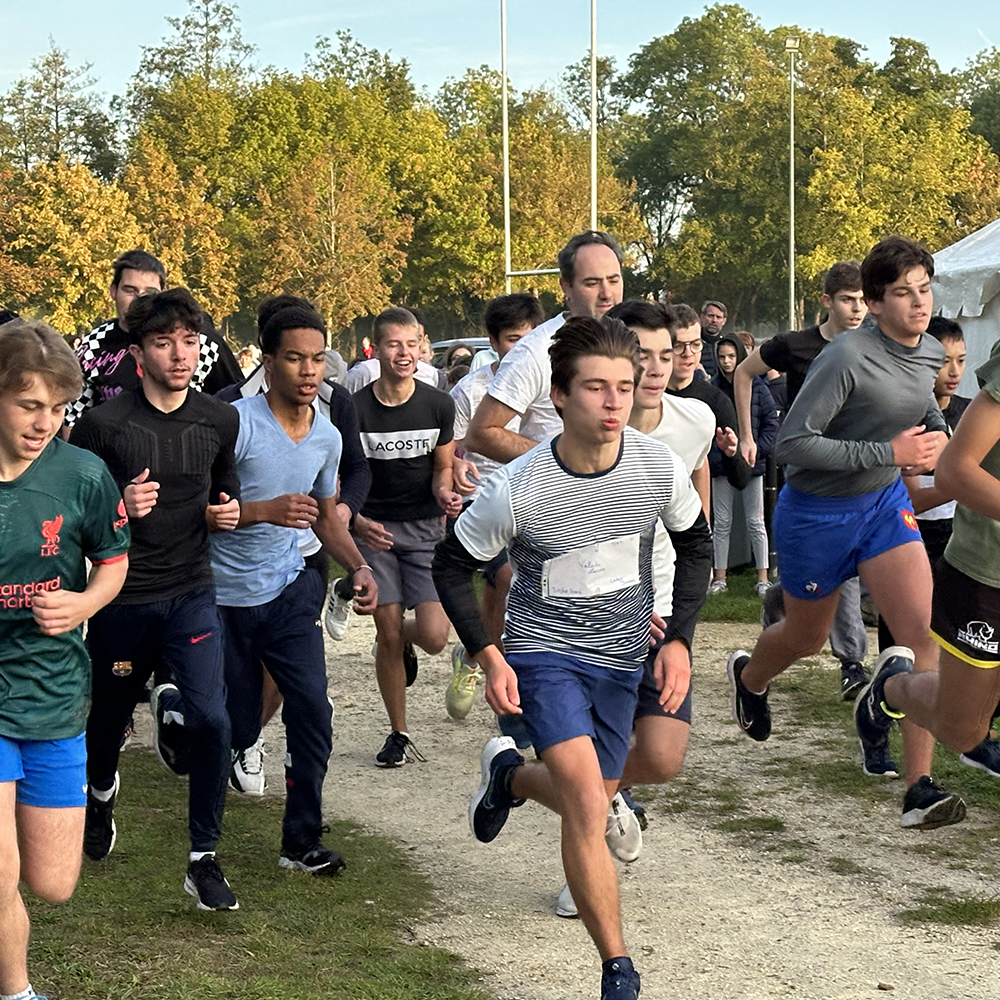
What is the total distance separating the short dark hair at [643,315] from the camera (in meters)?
6.11

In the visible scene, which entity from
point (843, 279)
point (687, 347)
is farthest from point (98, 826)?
point (843, 279)

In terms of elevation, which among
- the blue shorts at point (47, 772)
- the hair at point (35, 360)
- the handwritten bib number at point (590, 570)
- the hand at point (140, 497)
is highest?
the hair at point (35, 360)

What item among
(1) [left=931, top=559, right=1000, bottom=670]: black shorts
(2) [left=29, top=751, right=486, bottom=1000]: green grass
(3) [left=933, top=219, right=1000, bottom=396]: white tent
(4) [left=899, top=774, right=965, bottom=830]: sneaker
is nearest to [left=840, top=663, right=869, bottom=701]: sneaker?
(4) [left=899, top=774, right=965, bottom=830]: sneaker

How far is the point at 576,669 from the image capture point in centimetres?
495

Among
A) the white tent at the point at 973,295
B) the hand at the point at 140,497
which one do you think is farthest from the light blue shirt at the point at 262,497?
the white tent at the point at 973,295

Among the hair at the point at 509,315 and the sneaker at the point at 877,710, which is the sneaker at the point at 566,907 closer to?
the sneaker at the point at 877,710

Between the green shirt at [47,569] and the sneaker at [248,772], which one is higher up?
the green shirt at [47,569]

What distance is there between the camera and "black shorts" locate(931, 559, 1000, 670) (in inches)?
207

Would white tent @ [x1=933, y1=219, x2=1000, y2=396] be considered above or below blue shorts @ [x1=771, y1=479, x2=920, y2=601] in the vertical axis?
above

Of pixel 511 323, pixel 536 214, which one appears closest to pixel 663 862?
pixel 511 323

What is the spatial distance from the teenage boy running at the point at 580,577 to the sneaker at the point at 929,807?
155cm

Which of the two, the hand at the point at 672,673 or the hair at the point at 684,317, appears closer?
the hand at the point at 672,673

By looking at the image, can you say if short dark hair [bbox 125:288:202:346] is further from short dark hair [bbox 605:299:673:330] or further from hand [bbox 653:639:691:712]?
hand [bbox 653:639:691:712]

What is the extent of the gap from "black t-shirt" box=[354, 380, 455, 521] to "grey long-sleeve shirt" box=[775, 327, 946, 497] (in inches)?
94.4
